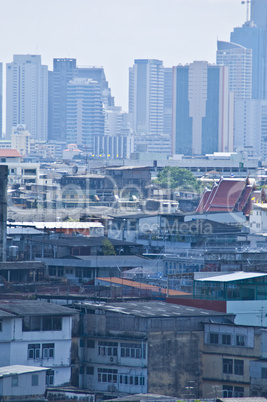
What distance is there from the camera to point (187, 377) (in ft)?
75.9

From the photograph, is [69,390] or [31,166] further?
[31,166]

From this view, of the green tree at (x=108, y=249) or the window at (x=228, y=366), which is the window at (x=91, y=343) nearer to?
the window at (x=228, y=366)

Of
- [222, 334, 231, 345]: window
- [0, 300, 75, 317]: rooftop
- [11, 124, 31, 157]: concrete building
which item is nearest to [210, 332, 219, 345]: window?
[222, 334, 231, 345]: window

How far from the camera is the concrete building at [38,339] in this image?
22.6 meters

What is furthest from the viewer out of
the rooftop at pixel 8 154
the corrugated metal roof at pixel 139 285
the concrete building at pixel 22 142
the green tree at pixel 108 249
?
the concrete building at pixel 22 142

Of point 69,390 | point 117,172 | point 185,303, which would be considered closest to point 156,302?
point 185,303

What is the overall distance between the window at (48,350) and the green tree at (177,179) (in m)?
73.8

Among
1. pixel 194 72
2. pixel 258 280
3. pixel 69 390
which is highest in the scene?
pixel 194 72

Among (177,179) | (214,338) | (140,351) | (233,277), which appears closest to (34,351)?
(140,351)

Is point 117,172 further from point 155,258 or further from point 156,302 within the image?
point 156,302

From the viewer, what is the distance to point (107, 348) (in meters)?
23.4

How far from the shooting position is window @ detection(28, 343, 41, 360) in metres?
22.9

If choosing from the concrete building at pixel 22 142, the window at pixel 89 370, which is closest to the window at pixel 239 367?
the window at pixel 89 370

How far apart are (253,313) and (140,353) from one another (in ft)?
13.3
